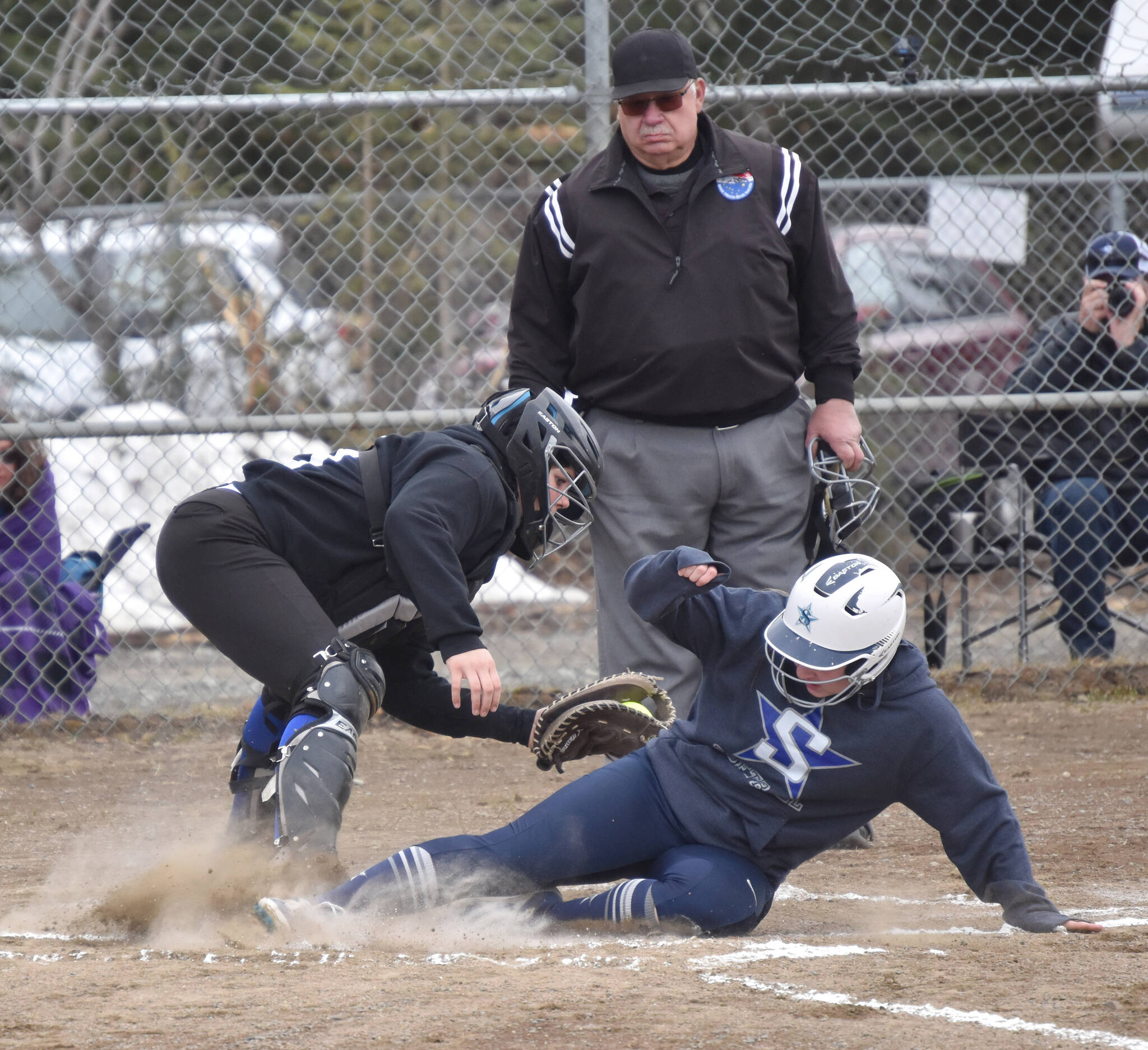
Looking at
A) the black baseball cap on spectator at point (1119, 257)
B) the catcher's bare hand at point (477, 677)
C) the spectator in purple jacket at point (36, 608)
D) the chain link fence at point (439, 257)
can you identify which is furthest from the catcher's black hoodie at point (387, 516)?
the black baseball cap on spectator at point (1119, 257)

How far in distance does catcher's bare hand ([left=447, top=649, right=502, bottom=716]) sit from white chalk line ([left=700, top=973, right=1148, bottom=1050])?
2.63 ft

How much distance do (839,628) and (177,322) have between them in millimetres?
4940

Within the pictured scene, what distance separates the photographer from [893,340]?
283 inches

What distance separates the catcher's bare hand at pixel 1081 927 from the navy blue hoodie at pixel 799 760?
68 mm

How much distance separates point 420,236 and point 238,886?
4152 millimetres

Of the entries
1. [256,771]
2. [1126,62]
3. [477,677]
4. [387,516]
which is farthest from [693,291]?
[1126,62]

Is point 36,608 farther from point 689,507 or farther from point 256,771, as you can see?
point 689,507

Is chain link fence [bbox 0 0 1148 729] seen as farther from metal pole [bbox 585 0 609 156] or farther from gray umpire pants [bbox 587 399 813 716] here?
gray umpire pants [bbox 587 399 813 716]

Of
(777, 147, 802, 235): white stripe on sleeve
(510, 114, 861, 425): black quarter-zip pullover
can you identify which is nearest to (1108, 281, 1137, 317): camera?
(510, 114, 861, 425): black quarter-zip pullover

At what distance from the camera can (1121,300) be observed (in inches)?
239

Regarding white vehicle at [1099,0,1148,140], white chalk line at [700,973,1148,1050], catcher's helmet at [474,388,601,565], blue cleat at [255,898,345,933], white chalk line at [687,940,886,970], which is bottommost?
white chalk line at [687,940,886,970]

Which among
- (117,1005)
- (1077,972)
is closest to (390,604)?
(117,1005)

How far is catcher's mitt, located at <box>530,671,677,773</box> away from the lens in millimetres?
3527

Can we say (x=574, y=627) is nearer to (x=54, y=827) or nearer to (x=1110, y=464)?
(x=1110, y=464)
